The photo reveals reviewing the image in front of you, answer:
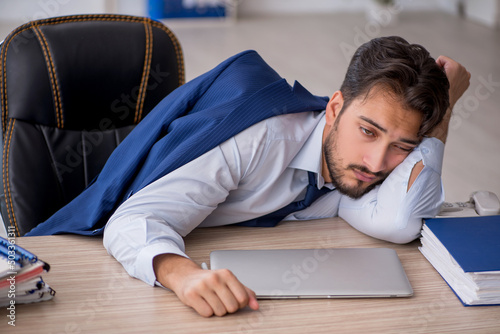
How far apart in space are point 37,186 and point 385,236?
93 centimetres

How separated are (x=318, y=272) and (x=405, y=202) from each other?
318 mm

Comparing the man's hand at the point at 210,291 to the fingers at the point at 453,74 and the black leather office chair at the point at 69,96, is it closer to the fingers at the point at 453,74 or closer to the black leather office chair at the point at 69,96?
the black leather office chair at the point at 69,96

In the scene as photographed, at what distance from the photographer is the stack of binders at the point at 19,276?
108 cm

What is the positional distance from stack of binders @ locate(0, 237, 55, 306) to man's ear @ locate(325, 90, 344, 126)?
2.50 feet

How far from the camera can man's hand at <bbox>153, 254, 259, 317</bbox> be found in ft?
3.67

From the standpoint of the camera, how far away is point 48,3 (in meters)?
5.83

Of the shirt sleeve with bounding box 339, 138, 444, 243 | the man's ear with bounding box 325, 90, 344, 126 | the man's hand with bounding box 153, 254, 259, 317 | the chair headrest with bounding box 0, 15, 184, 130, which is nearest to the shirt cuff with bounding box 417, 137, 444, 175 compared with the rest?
the shirt sleeve with bounding box 339, 138, 444, 243

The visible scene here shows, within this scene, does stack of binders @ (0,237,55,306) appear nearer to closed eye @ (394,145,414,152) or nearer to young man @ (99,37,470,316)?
young man @ (99,37,470,316)

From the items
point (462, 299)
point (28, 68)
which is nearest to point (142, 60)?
point (28, 68)

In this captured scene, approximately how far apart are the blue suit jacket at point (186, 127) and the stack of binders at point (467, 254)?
0.43 metres

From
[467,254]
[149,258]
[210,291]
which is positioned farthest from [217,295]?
[467,254]

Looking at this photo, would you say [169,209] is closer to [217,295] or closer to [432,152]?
[217,295]

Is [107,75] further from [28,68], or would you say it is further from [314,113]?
[314,113]

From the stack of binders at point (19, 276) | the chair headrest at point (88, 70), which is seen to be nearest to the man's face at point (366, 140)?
the chair headrest at point (88, 70)
